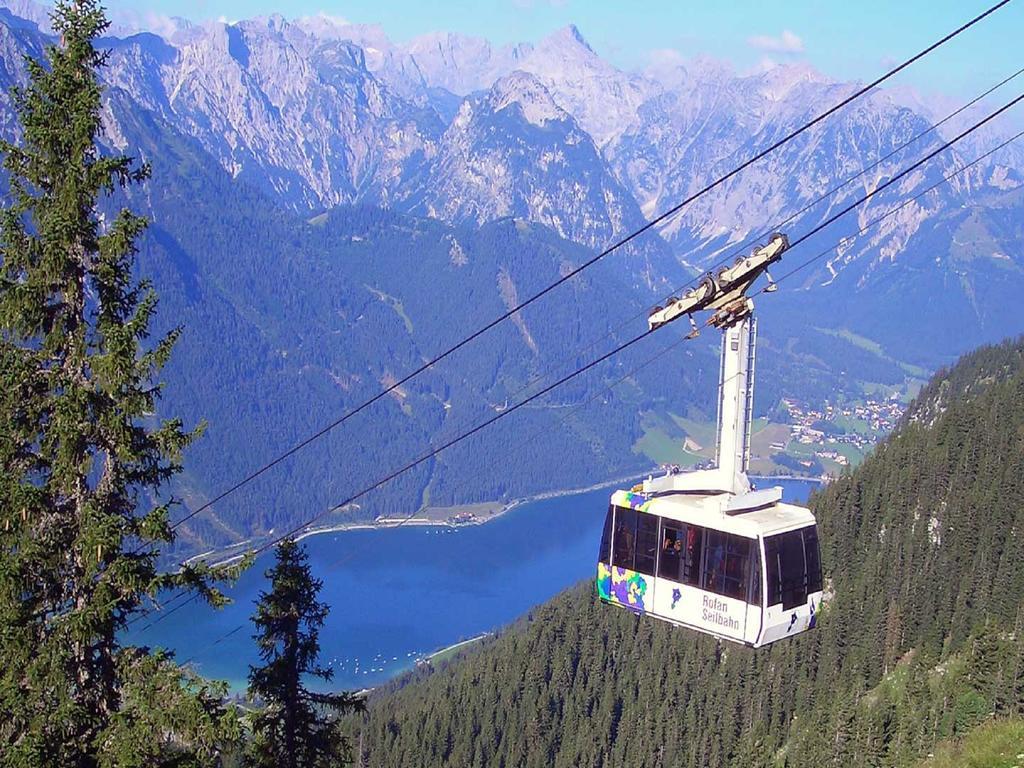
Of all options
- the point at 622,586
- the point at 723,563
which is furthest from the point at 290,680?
the point at 723,563

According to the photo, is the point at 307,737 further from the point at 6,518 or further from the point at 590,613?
the point at 590,613

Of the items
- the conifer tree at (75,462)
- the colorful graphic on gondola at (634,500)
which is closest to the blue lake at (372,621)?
the colorful graphic on gondola at (634,500)

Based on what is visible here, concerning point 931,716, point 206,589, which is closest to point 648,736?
point 931,716

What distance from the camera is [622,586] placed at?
76.2ft

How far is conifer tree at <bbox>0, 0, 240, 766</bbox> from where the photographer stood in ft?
44.4

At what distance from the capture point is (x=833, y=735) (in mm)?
66750

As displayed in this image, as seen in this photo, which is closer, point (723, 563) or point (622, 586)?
point (723, 563)

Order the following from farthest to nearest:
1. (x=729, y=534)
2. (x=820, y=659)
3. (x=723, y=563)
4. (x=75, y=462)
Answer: (x=820, y=659)
(x=723, y=563)
(x=729, y=534)
(x=75, y=462)

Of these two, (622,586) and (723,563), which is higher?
(622,586)

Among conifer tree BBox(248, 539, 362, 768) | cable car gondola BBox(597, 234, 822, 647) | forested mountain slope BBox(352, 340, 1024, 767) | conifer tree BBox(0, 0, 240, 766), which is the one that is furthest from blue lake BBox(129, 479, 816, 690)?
conifer tree BBox(0, 0, 240, 766)

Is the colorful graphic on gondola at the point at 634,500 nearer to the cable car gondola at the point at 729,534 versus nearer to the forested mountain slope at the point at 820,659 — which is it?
the cable car gondola at the point at 729,534

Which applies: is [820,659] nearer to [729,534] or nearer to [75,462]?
[729,534]

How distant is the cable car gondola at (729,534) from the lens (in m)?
20.3

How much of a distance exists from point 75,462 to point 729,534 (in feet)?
38.6
